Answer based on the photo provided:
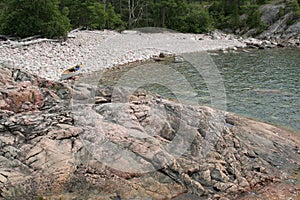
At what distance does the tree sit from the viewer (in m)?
31.6

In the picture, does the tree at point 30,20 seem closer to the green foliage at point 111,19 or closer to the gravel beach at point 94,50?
the gravel beach at point 94,50

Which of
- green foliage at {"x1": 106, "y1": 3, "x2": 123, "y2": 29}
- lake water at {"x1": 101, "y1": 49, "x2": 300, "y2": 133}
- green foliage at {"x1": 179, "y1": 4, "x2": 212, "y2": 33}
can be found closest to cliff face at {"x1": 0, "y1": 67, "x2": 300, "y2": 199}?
lake water at {"x1": 101, "y1": 49, "x2": 300, "y2": 133}

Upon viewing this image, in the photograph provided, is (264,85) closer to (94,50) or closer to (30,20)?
(94,50)

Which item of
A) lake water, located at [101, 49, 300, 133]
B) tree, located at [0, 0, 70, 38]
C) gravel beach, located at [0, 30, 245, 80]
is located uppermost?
tree, located at [0, 0, 70, 38]

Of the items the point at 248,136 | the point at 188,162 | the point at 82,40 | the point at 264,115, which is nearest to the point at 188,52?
the point at 82,40

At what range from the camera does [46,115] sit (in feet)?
29.7

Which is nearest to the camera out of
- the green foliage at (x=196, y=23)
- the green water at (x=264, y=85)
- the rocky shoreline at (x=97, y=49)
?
the green water at (x=264, y=85)

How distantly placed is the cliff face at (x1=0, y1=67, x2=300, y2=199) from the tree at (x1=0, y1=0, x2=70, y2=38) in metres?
22.2

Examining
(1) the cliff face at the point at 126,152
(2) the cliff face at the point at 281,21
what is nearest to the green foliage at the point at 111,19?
(2) the cliff face at the point at 281,21

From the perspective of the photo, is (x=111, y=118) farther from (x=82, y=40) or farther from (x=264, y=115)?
(x=82, y=40)

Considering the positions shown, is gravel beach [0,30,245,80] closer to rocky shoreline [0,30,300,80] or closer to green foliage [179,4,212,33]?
rocky shoreline [0,30,300,80]

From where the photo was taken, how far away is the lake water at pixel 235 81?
15.6m

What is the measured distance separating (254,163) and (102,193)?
452 cm

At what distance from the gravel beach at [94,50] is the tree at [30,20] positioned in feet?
6.44
